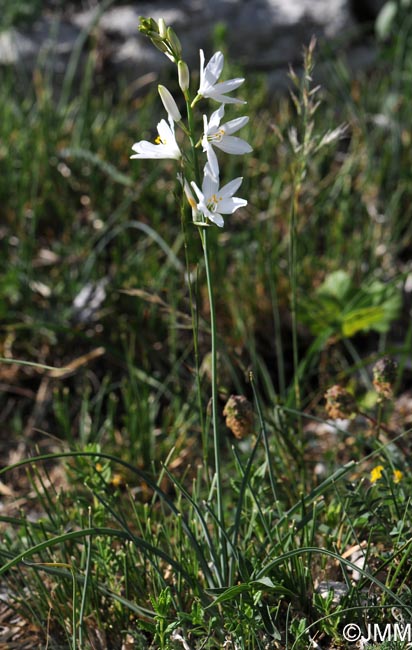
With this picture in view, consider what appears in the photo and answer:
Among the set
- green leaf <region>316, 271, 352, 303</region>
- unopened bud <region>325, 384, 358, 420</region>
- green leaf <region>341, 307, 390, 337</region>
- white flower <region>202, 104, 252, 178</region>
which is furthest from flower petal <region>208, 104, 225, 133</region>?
green leaf <region>316, 271, 352, 303</region>

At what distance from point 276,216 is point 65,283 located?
0.96 m

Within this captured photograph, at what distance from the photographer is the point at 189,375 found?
2717mm

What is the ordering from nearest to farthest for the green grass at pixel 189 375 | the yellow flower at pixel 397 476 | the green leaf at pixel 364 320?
the green grass at pixel 189 375 < the yellow flower at pixel 397 476 < the green leaf at pixel 364 320

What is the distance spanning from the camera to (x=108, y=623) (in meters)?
1.68

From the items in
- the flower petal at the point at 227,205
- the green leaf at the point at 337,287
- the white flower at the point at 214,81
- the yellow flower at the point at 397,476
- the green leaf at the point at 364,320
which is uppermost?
the white flower at the point at 214,81

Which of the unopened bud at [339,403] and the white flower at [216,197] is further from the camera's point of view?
the unopened bud at [339,403]

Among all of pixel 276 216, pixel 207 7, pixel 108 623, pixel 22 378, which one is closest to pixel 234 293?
pixel 276 216

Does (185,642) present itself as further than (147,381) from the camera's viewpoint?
No

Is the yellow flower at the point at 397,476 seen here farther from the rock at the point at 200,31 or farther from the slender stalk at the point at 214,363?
the rock at the point at 200,31

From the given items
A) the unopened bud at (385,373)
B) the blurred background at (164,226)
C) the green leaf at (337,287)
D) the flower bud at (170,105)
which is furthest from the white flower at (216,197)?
Answer: the green leaf at (337,287)

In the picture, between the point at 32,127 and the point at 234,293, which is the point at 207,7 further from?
the point at 234,293

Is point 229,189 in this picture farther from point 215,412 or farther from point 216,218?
point 215,412

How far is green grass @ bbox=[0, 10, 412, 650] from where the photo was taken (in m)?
1.55

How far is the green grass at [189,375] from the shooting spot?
155cm
